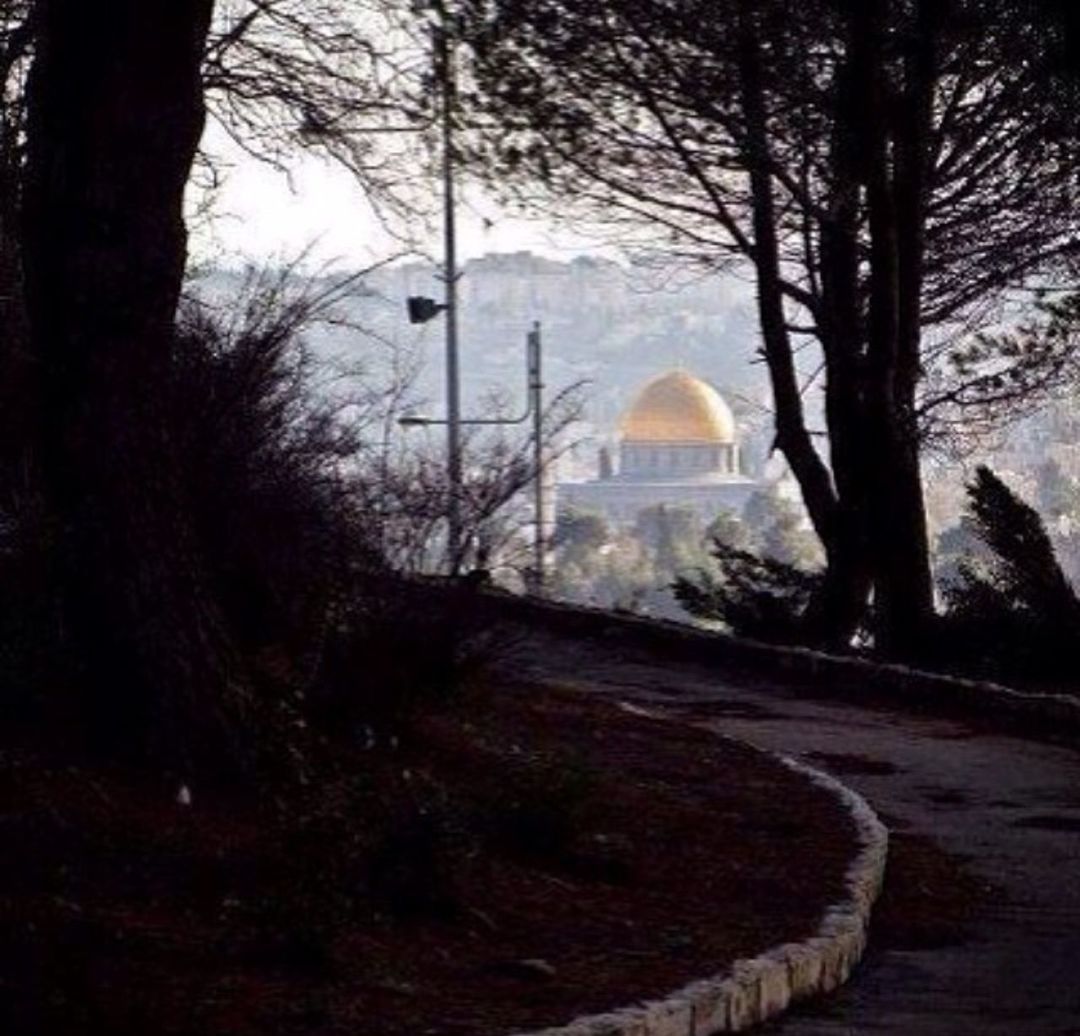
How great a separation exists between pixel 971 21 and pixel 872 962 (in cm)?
1385

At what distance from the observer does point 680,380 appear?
4318 inches

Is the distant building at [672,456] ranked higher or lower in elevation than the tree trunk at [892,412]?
higher

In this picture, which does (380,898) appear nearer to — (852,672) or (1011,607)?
(852,672)

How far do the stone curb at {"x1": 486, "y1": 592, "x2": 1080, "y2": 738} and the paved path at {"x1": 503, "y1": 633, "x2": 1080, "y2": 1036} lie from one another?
37cm

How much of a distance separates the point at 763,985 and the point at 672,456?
4323 inches

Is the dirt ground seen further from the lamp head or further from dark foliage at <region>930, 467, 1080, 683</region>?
the lamp head

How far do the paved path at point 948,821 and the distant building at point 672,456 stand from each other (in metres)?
86.5

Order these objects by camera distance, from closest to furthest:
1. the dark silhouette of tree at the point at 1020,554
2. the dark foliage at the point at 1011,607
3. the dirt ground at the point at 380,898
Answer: the dirt ground at the point at 380,898 < the dark silhouette of tree at the point at 1020,554 < the dark foliage at the point at 1011,607

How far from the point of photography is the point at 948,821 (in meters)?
15.9

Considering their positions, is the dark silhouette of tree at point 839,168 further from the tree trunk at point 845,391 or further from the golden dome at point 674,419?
the golden dome at point 674,419

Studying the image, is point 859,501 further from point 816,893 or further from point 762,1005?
point 762,1005

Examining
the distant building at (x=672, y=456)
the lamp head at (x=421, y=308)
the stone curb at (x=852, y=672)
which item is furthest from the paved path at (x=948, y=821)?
the distant building at (x=672, y=456)

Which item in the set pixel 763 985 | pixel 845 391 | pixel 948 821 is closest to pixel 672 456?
pixel 845 391

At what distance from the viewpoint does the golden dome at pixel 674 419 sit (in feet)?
381
